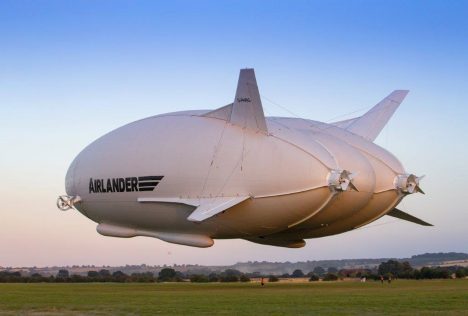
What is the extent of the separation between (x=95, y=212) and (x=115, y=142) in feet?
14.7

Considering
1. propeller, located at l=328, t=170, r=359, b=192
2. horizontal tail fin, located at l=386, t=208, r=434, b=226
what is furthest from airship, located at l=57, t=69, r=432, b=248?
horizontal tail fin, located at l=386, t=208, r=434, b=226

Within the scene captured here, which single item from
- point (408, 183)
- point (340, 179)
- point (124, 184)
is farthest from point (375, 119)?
point (124, 184)

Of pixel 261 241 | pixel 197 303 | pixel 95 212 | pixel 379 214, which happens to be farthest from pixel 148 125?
pixel 197 303

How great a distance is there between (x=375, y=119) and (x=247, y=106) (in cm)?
1456

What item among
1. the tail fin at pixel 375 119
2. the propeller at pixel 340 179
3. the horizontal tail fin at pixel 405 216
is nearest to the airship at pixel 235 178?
the propeller at pixel 340 179

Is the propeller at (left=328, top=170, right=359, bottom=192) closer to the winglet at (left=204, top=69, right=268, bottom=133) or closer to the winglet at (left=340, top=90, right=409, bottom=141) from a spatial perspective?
the winglet at (left=204, top=69, right=268, bottom=133)

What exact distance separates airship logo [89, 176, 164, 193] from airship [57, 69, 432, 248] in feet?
0.19

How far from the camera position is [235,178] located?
126 ft

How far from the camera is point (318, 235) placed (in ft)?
154

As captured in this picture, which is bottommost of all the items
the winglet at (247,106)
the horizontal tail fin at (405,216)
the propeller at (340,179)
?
the horizontal tail fin at (405,216)

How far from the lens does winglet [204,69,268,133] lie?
38312 millimetres

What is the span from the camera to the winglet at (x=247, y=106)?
3831 cm

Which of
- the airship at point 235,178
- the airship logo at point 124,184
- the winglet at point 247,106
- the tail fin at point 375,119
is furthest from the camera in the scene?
the tail fin at point 375,119

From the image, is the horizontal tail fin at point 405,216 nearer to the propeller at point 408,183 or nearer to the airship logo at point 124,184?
the propeller at point 408,183
